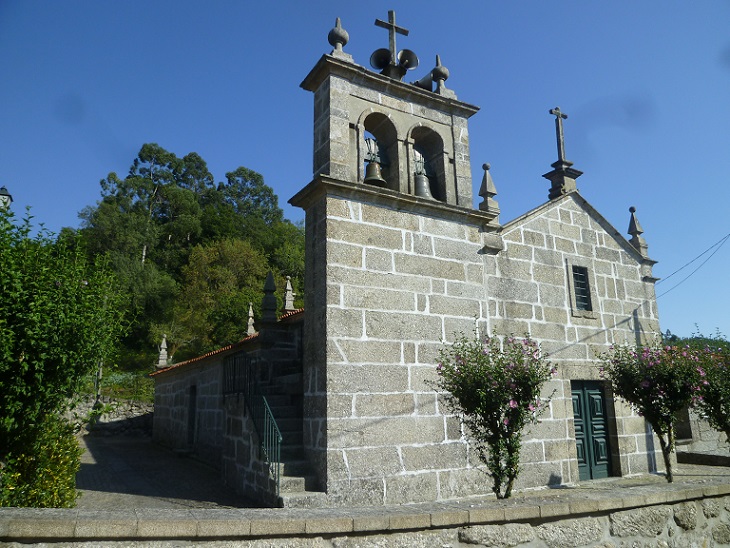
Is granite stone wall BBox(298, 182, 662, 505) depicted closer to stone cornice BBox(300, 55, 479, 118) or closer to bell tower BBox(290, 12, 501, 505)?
bell tower BBox(290, 12, 501, 505)

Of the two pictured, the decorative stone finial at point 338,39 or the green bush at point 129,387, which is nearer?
the decorative stone finial at point 338,39

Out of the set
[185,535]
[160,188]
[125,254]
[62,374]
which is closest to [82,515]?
[185,535]

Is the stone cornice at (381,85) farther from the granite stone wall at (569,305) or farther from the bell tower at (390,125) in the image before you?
the granite stone wall at (569,305)

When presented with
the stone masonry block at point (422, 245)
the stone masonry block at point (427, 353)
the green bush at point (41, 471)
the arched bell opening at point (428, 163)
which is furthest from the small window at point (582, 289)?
the green bush at point (41, 471)

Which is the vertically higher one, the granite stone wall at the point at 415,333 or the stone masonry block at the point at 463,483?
the granite stone wall at the point at 415,333

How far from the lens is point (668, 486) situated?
442 centimetres

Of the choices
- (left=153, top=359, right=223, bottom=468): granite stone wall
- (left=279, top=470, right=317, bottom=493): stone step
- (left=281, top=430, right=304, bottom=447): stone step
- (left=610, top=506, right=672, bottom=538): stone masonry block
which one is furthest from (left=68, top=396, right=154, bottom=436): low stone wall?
(left=610, top=506, right=672, bottom=538): stone masonry block

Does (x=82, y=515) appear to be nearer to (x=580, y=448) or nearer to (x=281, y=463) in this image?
(x=281, y=463)

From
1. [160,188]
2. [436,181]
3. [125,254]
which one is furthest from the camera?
[160,188]

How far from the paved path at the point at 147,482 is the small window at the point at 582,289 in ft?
22.8

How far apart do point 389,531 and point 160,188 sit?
4641 centimetres

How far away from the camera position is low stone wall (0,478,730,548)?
9.01 ft

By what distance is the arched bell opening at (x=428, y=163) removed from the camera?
820cm

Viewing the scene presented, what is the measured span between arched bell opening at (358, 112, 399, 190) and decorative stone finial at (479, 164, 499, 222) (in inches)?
68.6
